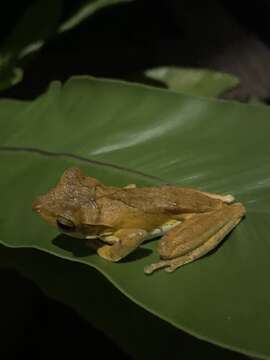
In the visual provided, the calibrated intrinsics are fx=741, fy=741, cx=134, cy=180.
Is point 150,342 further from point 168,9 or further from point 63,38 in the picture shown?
point 168,9

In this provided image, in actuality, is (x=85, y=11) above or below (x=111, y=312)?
above

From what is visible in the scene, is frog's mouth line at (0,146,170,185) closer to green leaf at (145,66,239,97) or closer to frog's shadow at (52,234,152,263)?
frog's shadow at (52,234,152,263)

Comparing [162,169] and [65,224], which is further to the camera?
[162,169]

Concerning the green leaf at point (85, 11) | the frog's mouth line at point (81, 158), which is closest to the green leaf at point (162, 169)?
the frog's mouth line at point (81, 158)

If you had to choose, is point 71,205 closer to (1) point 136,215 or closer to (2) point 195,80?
(1) point 136,215

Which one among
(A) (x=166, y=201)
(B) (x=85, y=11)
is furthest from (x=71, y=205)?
(B) (x=85, y=11)
